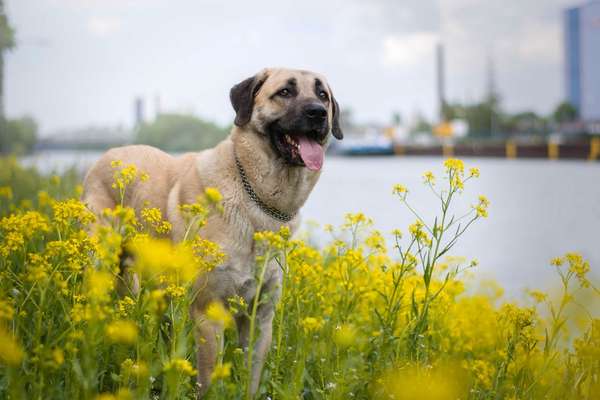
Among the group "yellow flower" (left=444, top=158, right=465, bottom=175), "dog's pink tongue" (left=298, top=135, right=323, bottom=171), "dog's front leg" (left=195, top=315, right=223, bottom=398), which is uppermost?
"dog's pink tongue" (left=298, top=135, right=323, bottom=171)

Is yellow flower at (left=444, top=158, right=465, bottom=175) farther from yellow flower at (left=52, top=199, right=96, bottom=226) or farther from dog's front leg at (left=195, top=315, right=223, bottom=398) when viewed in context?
yellow flower at (left=52, top=199, right=96, bottom=226)

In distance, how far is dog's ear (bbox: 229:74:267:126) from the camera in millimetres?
3830

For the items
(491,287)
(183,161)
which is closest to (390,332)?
(183,161)

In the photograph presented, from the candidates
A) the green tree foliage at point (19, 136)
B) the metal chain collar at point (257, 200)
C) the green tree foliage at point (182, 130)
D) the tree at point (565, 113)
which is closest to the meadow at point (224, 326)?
the metal chain collar at point (257, 200)

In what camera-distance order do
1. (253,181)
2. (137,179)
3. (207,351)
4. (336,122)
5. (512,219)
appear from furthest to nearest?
(512,219) → (336,122) → (137,179) → (253,181) → (207,351)

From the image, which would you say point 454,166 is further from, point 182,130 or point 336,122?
point 182,130

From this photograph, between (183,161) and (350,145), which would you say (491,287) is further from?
(350,145)

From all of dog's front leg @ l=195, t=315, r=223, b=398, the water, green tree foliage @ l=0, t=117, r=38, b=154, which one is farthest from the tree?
dog's front leg @ l=195, t=315, r=223, b=398

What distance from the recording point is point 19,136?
1383 centimetres

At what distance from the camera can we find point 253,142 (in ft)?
12.3

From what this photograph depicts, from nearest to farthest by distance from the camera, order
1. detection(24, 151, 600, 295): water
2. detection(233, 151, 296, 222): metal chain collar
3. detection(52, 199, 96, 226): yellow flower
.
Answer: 1. detection(52, 199, 96, 226): yellow flower
2. detection(233, 151, 296, 222): metal chain collar
3. detection(24, 151, 600, 295): water

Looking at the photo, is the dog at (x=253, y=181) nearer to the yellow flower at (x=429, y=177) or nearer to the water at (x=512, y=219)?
the water at (x=512, y=219)

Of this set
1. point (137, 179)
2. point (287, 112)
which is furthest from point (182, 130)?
point (287, 112)

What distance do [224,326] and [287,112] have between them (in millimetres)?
1402
